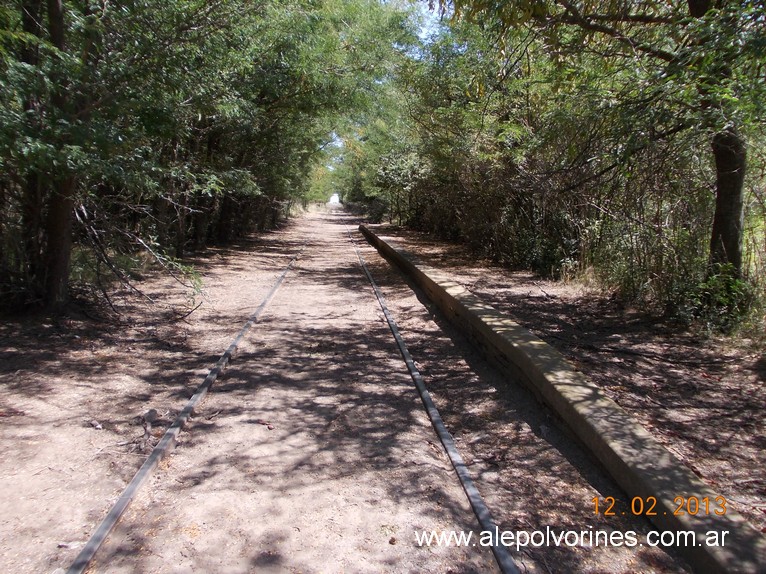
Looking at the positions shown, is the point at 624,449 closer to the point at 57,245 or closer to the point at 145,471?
the point at 145,471

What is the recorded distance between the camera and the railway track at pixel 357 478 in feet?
10.2

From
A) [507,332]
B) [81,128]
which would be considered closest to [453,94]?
[507,332]

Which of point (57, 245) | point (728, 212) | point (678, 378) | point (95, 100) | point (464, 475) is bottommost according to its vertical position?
point (464, 475)

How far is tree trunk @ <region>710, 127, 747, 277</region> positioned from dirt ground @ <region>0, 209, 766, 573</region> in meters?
1.20

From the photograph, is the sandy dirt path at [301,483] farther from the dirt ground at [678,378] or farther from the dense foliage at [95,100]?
the dense foliage at [95,100]

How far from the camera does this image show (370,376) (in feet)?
20.8

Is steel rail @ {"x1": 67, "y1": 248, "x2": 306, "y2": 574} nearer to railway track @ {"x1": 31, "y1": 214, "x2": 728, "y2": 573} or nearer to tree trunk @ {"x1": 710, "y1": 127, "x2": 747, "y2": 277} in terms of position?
railway track @ {"x1": 31, "y1": 214, "x2": 728, "y2": 573}

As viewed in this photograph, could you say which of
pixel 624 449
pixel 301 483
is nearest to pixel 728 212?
pixel 624 449

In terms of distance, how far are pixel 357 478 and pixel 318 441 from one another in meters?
0.68

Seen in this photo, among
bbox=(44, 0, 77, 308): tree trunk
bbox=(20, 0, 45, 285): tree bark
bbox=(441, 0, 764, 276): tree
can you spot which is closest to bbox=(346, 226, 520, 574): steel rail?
bbox=(441, 0, 764, 276): tree

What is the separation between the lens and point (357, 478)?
156 inches

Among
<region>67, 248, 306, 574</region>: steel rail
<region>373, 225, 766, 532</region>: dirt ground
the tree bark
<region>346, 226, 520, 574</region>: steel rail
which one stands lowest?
<region>67, 248, 306, 574</region>: steel rail

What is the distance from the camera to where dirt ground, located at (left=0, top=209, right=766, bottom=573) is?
3.18 metres

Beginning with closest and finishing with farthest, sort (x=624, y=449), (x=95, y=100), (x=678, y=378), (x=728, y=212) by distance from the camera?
1. (x=624, y=449)
2. (x=678, y=378)
3. (x=95, y=100)
4. (x=728, y=212)
